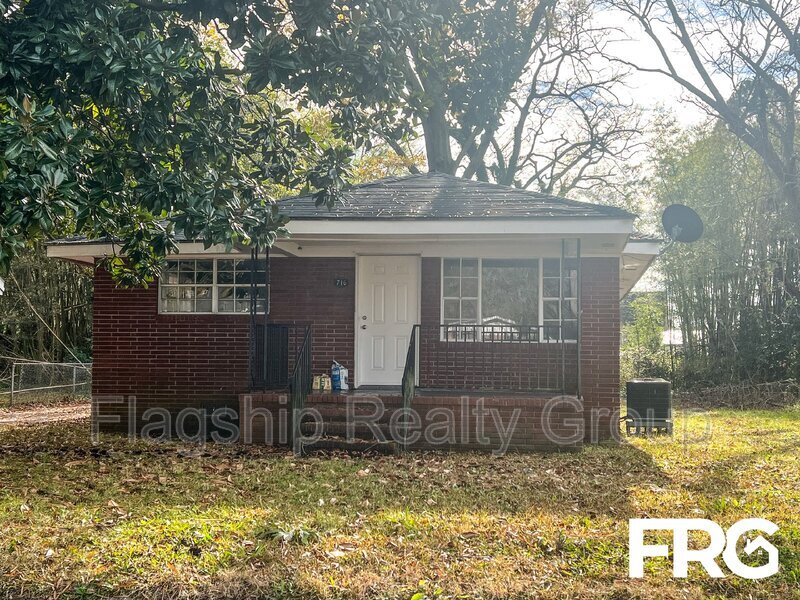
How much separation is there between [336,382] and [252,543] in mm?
5363

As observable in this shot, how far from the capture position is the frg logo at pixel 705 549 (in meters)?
4.88

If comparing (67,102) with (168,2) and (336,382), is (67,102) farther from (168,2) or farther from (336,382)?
(336,382)

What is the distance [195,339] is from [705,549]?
8.39m

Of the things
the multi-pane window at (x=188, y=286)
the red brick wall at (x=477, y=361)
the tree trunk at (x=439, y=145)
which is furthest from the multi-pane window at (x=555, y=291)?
the tree trunk at (x=439, y=145)

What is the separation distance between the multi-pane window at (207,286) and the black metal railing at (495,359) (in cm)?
279

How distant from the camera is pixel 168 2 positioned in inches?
261

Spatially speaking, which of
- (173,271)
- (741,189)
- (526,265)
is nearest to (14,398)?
(173,271)

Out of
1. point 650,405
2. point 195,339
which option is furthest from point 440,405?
point 195,339

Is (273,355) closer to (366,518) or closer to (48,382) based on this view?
(366,518)

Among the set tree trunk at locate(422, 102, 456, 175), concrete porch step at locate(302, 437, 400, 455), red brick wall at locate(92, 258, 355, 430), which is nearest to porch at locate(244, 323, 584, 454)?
concrete porch step at locate(302, 437, 400, 455)

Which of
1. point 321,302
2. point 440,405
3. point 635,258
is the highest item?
point 635,258

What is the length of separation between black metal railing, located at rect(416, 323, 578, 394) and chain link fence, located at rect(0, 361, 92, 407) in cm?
1194

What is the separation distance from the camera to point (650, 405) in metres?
11.7

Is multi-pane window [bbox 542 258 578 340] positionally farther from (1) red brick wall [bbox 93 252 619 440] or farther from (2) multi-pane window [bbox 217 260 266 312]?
(2) multi-pane window [bbox 217 260 266 312]
